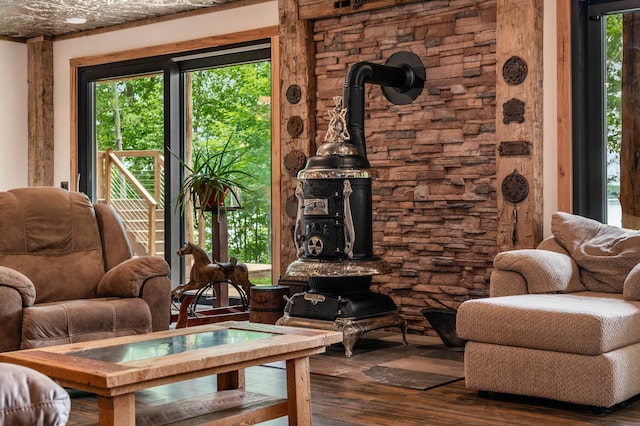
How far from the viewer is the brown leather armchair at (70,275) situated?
4090 mm

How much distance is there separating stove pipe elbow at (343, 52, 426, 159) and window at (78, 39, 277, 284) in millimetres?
1414

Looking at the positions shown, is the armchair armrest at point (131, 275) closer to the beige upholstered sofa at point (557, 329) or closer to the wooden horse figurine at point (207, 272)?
the wooden horse figurine at point (207, 272)

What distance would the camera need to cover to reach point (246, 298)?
637 centimetres

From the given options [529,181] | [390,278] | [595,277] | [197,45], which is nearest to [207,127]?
[197,45]

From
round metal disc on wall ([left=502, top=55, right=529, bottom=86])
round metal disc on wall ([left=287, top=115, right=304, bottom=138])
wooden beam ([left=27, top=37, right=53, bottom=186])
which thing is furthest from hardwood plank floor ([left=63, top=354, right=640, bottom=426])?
wooden beam ([left=27, top=37, right=53, bottom=186])

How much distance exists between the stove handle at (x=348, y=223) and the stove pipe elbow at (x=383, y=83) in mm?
338

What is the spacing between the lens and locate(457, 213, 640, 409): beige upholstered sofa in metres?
3.72

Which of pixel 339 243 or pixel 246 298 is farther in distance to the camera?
pixel 246 298

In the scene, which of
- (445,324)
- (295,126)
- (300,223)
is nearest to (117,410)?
(300,223)

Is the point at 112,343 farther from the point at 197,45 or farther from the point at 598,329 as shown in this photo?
the point at 197,45

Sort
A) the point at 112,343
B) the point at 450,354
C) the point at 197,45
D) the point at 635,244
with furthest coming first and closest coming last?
the point at 197,45, the point at 450,354, the point at 635,244, the point at 112,343

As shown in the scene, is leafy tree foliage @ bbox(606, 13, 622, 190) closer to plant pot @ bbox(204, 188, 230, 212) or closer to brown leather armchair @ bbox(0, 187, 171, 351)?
plant pot @ bbox(204, 188, 230, 212)

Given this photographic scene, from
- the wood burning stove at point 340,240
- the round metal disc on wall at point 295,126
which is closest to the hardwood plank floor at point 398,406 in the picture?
the wood burning stove at point 340,240

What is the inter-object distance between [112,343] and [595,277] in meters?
2.68
